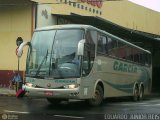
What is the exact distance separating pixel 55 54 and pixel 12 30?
14.6 metres

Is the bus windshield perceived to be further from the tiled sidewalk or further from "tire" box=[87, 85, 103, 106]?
the tiled sidewalk

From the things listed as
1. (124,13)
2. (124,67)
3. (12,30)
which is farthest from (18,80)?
(124,13)

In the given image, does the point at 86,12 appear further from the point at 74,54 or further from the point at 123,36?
the point at 74,54

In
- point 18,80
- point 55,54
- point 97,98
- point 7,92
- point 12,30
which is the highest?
point 12,30

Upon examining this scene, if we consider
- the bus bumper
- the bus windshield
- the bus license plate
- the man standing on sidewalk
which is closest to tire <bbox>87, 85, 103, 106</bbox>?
the bus bumper

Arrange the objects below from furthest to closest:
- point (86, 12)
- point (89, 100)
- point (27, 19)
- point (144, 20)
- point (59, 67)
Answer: point (144, 20) → point (86, 12) → point (27, 19) → point (89, 100) → point (59, 67)

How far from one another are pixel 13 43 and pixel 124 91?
1084 cm

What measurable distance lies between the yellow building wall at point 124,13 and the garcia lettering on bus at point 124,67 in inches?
335

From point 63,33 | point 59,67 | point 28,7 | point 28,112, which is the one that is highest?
point 28,7

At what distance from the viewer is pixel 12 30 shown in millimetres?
31578

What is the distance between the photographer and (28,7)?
101ft

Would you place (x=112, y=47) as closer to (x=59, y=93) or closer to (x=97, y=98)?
(x=97, y=98)

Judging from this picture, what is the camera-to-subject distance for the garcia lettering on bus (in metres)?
22.0

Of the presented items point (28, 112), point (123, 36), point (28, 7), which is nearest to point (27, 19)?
point (28, 7)
